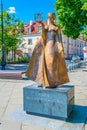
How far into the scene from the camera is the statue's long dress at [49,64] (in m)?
7.30

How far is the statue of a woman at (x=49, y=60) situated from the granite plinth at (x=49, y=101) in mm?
253

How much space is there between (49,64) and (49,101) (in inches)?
37.8

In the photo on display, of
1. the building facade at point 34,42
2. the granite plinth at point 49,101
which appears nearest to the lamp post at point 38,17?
the granite plinth at point 49,101

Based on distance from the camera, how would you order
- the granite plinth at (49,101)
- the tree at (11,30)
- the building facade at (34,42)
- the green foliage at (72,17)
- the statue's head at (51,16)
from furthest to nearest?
the building facade at (34,42) < the tree at (11,30) < the green foliage at (72,17) < the statue's head at (51,16) < the granite plinth at (49,101)

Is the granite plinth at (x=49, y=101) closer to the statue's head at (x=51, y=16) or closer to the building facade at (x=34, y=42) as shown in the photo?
the statue's head at (x=51, y=16)

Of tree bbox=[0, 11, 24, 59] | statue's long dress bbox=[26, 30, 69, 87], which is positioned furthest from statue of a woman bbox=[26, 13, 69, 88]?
tree bbox=[0, 11, 24, 59]

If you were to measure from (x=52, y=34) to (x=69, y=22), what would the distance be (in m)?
15.7

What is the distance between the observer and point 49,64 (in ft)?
24.0

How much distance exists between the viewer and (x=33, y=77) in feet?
24.7

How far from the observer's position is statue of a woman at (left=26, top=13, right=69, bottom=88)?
24.0ft

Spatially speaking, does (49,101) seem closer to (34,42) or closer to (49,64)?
(49,64)

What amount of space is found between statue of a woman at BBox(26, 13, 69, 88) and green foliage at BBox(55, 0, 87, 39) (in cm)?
1509

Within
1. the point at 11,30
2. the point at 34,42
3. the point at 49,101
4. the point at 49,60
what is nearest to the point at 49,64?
the point at 49,60

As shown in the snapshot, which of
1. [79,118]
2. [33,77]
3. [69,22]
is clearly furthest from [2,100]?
[69,22]
